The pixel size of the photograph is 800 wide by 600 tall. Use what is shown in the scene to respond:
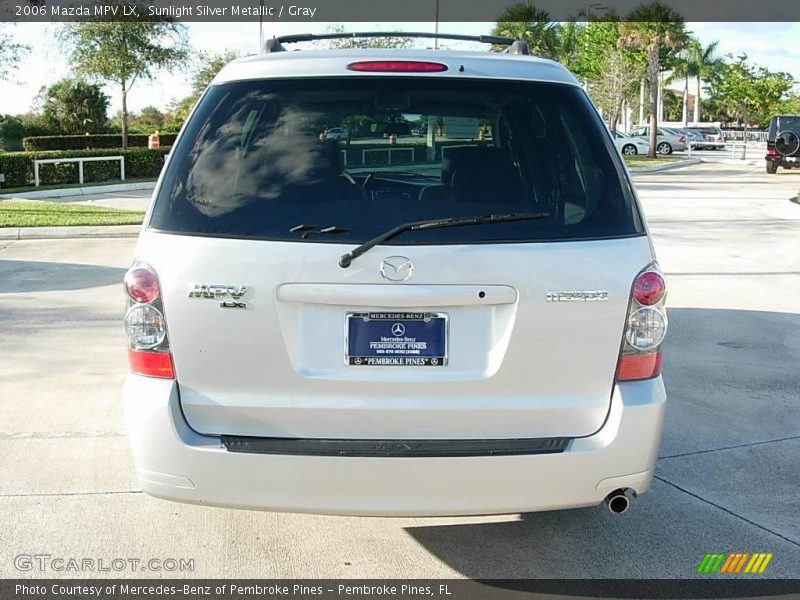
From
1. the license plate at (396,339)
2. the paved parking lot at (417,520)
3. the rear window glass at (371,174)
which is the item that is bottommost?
the paved parking lot at (417,520)

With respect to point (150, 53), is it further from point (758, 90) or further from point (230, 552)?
point (758, 90)

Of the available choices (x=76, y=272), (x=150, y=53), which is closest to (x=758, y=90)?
(x=150, y=53)

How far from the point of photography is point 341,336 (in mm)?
3094

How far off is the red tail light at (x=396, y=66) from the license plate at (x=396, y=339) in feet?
3.06

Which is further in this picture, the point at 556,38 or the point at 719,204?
the point at 556,38

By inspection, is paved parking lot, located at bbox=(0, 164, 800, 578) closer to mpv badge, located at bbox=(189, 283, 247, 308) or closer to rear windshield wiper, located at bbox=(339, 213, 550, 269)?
mpv badge, located at bbox=(189, 283, 247, 308)

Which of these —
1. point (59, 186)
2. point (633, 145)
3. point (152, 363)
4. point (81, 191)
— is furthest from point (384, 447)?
point (633, 145)

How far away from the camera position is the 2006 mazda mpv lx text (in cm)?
307

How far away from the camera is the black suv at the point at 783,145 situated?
3306 cm

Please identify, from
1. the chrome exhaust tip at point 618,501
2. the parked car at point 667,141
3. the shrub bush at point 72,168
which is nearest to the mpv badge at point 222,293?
the chrome exhaust tip at point 618,501

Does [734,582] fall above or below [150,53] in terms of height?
below

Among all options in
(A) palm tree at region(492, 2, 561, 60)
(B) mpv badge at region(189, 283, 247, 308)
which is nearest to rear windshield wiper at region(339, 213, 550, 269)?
(B) mpv badge at region(189, 283, 247, 308)

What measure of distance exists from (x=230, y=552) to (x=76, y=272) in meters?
7.49

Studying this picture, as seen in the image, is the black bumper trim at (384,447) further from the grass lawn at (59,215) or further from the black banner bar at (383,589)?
the grass lawn at (59,215)
